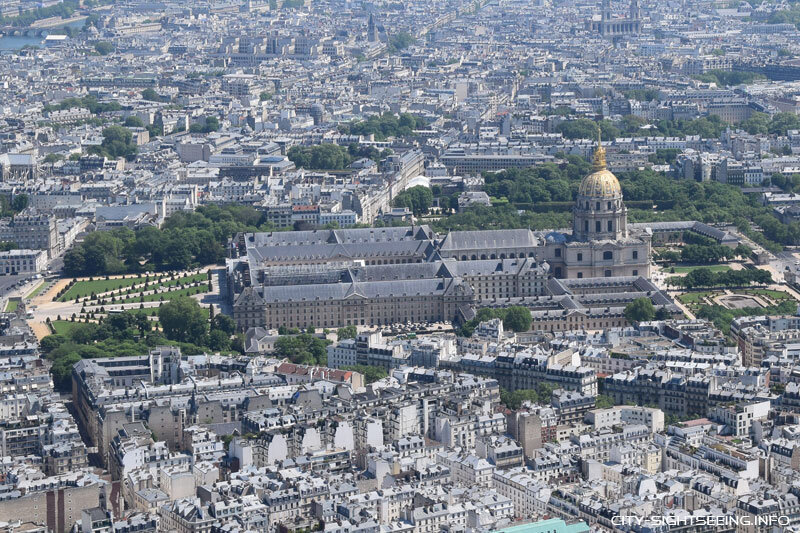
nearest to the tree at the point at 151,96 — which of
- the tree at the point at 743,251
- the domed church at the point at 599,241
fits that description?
the domed church at the point at 599,241

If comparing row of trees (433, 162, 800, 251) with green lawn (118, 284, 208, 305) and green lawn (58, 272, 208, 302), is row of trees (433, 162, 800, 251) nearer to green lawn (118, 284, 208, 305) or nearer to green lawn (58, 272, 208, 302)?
green lawn (58, 272, 208, 302)

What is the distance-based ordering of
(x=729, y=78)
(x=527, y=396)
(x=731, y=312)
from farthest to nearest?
(x=729, y=78), (x=731, y=312), (x=527, y=396)

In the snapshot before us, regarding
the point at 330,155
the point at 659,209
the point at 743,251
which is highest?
the point at 330,155

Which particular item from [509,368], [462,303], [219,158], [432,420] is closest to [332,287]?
[462,303]

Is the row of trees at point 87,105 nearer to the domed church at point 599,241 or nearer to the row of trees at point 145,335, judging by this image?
the domed church at point 599,241

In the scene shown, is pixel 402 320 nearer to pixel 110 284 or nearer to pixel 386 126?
pixel 110 284

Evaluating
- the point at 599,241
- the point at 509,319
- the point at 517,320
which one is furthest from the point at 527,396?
the point at 599,241
